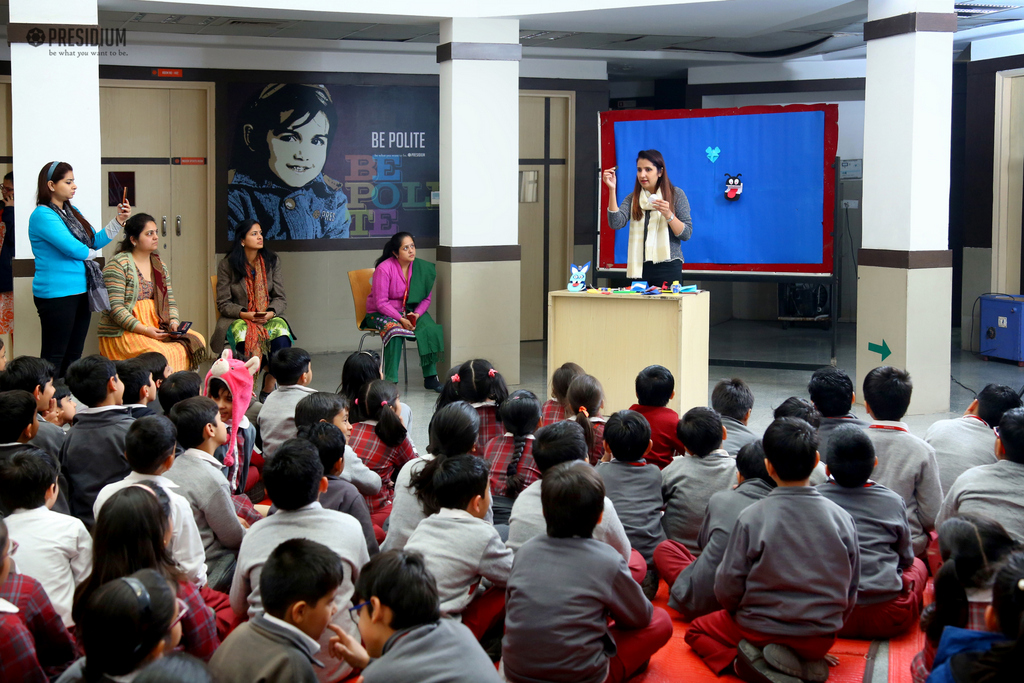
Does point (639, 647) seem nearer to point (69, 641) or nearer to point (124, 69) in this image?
point (69, 641)

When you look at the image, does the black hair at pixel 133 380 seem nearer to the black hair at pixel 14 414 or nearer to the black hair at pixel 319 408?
the black hair at pixel 14 414

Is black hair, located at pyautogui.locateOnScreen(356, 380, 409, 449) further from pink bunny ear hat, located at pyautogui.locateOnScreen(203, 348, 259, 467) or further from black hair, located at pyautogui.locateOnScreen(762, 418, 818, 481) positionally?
black hair, located at pyautogui.locateOnScreen(762, 418, 818, 481)

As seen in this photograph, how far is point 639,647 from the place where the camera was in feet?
8.55

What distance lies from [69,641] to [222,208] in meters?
5.85

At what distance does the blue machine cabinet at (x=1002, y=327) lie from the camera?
7.41 metres

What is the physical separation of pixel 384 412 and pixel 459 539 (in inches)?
40.7

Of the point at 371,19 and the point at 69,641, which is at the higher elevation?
the point at 371,19

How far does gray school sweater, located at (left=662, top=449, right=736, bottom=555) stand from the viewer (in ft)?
10.6

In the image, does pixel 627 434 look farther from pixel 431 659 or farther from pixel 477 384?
pixel 431 659

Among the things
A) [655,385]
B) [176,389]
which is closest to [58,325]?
[176,389]

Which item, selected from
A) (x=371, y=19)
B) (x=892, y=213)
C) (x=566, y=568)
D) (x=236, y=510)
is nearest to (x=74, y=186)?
(x=371, y=19)

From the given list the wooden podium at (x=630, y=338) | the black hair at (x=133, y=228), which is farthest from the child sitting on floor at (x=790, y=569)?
the black hair at (x=133, y=228)

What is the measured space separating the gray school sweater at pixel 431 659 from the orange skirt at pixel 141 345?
12.3ft

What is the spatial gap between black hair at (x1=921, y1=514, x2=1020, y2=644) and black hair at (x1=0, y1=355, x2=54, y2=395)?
10.0ft
